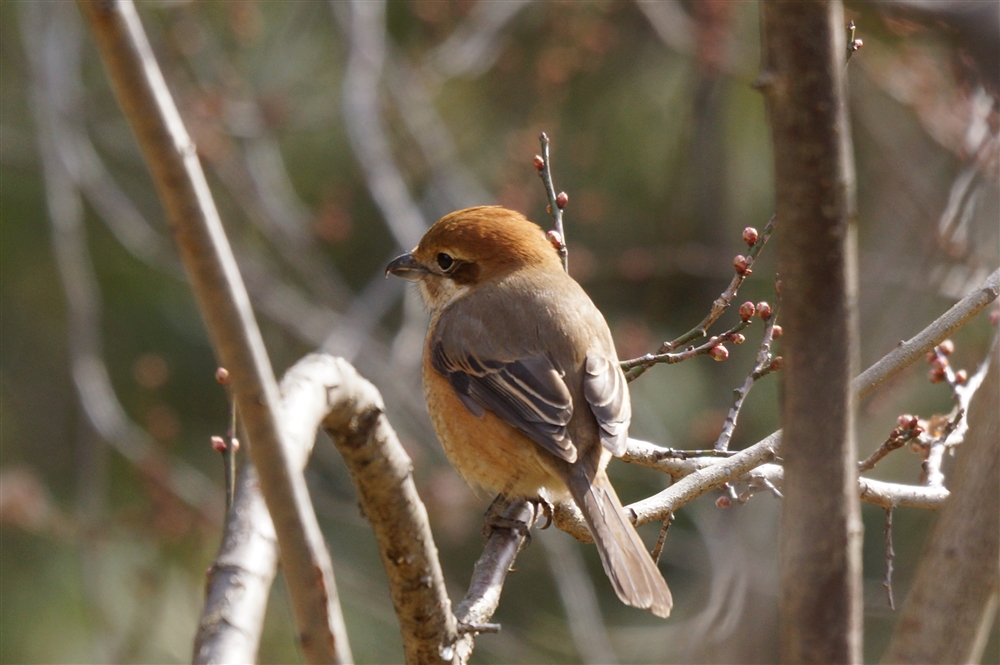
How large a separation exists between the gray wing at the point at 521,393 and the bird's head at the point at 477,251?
1.36ft

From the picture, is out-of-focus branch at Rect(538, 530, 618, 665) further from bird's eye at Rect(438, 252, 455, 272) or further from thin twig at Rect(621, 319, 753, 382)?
thin twig at Rect(621, 319, 753, 382)

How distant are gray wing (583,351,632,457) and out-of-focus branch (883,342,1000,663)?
1.88 metres

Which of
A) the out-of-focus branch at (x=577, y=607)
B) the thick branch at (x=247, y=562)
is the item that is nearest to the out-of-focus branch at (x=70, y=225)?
the out-of-focus branch at (x=577, y=607)

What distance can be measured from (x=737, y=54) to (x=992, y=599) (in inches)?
275

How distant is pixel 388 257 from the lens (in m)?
7.56

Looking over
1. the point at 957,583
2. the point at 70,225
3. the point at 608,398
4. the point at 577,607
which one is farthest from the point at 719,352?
the point at 70,225

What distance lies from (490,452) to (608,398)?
415 mm

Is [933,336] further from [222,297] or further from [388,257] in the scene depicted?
[388,257]

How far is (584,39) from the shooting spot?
296 inches

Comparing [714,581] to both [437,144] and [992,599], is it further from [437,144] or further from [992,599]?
[992,599]

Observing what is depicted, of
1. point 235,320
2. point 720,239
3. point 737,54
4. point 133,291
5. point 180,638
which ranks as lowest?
point 235,320

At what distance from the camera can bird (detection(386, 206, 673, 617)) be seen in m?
3.02

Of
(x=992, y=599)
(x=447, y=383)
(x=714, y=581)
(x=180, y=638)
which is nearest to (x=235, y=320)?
(x=992, y=599)

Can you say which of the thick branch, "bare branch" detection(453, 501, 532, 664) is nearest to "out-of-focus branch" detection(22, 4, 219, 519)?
"bare branch" detection(453, 501, 532, 664)
